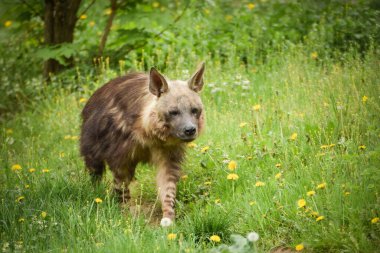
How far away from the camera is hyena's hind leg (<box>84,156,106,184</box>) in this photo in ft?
21.9

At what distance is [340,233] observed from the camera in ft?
14.7

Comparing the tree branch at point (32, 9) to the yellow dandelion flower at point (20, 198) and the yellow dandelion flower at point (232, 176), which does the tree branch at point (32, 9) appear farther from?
the yellow dandelion flower at point (232, 176)

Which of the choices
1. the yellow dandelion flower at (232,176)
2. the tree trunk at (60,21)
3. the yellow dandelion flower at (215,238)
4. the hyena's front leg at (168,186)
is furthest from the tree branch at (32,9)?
the yellow dandelion flower at (215,238)

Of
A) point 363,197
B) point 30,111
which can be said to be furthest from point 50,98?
point 363,197

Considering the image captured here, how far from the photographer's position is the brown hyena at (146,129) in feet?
19.3

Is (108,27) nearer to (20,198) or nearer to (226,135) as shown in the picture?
(226,135)

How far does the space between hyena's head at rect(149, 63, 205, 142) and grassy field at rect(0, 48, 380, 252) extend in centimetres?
55

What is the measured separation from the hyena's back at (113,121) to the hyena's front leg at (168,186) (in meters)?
0.35

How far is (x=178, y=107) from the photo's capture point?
588 centimetres

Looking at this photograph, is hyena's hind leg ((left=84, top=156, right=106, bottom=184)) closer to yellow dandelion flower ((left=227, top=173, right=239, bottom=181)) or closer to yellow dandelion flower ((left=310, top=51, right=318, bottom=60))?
yellow dandelion flower ((left=227, top=173, right=239, bottom=181))

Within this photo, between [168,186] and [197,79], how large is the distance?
116 cm

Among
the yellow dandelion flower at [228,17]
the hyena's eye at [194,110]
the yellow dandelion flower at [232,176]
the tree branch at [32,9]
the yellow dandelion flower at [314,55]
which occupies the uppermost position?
the tree branch at [32,9]

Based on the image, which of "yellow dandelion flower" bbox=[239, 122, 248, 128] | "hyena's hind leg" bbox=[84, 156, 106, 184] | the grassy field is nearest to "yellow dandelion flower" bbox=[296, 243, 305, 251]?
the grassy field

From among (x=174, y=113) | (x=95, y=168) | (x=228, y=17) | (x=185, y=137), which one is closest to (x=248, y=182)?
(x=185, y=137)
